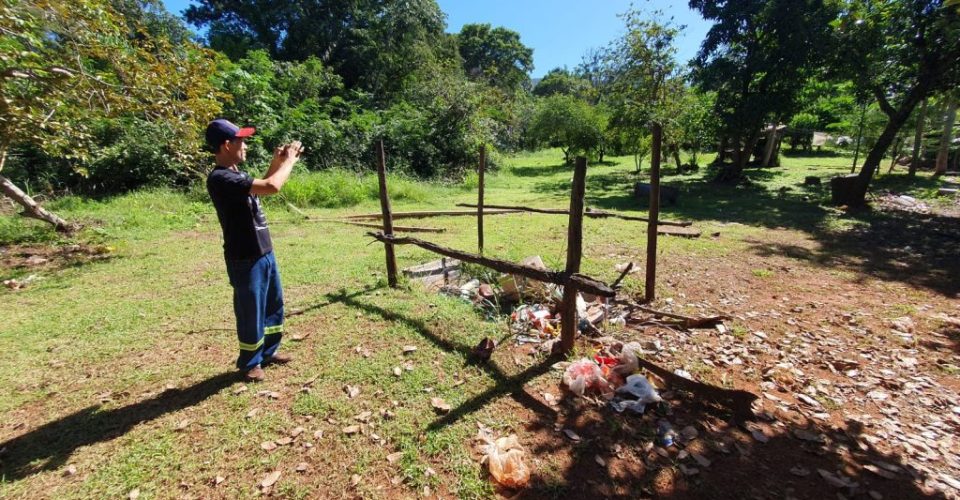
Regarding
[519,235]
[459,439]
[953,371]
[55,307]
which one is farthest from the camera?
[519,235]

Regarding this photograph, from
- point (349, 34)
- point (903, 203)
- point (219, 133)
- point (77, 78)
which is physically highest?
point (349, 34)

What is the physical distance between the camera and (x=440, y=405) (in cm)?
322

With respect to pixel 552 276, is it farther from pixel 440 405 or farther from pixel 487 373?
pixel 440 405

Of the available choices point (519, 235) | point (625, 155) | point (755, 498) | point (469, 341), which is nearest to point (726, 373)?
point (755, 498)

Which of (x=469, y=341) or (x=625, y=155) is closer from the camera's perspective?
(x=469, y=341)

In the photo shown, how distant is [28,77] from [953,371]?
11727 millimetres

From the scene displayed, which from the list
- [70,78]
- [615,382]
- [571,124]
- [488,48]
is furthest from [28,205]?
[488,48]

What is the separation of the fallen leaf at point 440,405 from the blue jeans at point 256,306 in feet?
5.08

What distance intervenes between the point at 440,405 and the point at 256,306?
1672mm

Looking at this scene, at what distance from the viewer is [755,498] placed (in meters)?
2.41

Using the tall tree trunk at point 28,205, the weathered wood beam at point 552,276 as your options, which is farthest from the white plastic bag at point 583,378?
the tall tree trunk at point 28,205

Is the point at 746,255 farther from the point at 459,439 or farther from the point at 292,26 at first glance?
the point at 292,26

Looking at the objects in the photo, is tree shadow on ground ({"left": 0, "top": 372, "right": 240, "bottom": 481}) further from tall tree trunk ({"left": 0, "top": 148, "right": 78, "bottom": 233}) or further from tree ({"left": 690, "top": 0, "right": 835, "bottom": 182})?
tree ({"left": 690, "top": 0, "right": 835, "bottom": 182})

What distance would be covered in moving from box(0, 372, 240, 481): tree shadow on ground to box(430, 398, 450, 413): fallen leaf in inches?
72.1
